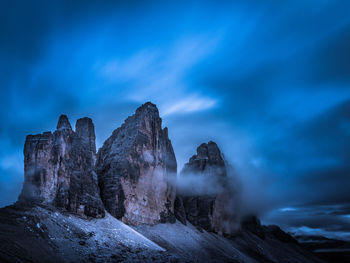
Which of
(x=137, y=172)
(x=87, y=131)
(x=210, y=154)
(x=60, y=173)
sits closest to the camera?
(x=60, y=173)

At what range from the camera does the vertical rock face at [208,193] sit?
264ft

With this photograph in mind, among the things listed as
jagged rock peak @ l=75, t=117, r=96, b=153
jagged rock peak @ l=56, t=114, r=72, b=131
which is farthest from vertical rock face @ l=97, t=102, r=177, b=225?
jagged rock peak @ l=56, t=114, r=72, b=131

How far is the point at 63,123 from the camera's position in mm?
36906

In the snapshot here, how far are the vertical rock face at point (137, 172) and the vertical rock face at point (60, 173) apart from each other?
28.4 feet

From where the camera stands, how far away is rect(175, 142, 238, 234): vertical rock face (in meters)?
80.4

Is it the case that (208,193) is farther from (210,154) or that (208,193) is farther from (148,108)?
(148,108)

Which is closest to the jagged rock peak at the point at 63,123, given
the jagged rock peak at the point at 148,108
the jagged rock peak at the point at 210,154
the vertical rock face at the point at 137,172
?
the vertical rock face at the point at 137,172

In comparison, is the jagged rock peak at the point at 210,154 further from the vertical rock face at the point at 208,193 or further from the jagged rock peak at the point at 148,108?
the jagged rock peak at the point at 148,108

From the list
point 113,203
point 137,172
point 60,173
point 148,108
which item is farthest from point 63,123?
point 148,108

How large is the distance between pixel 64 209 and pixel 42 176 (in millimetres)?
4725

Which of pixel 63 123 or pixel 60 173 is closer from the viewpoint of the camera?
pixel 60 173

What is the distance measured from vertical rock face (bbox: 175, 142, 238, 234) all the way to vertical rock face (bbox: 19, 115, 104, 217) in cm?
3946

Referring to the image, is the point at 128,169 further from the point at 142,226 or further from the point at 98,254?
the point at 98,254

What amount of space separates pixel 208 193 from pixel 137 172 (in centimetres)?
4033
